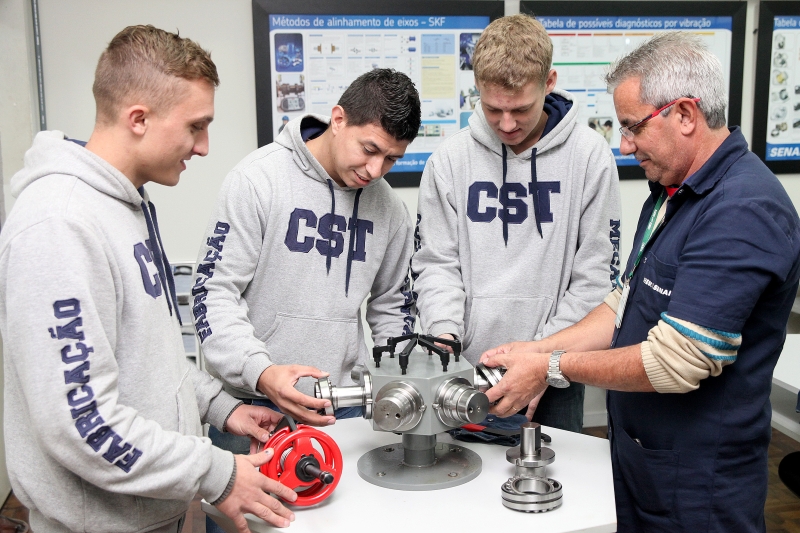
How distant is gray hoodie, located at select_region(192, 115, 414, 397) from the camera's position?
1640mm

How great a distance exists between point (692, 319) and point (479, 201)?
2.54 ft

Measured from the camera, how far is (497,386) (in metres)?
1.47

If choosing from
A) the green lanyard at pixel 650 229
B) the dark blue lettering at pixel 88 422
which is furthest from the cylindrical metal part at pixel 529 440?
the dark blue lettering at pixel 88 422

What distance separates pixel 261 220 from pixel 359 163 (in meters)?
0.27

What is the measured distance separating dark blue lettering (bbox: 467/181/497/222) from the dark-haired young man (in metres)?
0.23

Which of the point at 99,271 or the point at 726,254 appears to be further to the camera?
the point at 726,254

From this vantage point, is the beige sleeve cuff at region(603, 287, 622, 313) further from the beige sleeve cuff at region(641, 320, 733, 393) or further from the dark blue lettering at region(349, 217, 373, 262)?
the dark blue lettering at region(349, 217, 373, 262)

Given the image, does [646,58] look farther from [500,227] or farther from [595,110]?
[595,110]

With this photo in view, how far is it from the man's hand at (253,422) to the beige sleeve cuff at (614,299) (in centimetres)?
82

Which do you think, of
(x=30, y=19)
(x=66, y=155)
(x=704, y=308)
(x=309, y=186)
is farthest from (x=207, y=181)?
(x=704, y=308)

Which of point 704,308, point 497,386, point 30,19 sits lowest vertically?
point 497,386

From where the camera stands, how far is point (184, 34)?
308cm

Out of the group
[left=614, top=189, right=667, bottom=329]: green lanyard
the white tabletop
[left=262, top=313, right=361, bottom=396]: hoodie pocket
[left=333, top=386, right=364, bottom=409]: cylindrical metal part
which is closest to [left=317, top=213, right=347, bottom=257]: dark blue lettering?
[left=262, top=313, right=361, bottom=396]: hoodie pocket

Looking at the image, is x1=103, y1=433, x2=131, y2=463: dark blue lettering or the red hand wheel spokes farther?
the red hand wheel spokes
